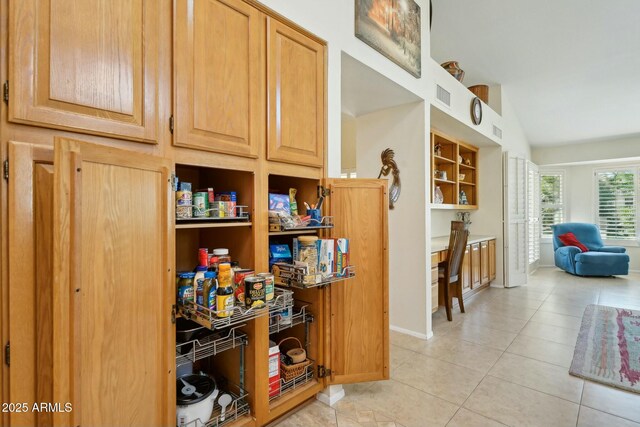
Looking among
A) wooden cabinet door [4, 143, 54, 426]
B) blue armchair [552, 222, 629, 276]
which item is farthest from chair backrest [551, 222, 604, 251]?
wooden cabinet door [4, 143, 54, 426]

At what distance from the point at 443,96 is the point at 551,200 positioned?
18.6ft

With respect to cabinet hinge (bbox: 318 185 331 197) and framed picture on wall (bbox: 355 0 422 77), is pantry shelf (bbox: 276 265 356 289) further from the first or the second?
framed picture on wall (bbox: 355 0 422 77)

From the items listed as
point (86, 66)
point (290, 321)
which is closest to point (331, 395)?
point (290, 321)

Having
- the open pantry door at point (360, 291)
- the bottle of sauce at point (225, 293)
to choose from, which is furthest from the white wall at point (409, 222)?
the bottle of sauce at point (225, 293)

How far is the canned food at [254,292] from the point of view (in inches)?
54.2

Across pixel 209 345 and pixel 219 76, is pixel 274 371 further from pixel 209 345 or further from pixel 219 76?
pixel 219 76

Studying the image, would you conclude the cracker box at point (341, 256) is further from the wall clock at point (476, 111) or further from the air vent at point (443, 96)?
the wall clock at point (476, 111)

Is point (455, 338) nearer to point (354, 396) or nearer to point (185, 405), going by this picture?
point (354, 396)

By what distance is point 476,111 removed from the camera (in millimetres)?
4066

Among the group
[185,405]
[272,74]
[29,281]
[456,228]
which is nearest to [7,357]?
[29,281]

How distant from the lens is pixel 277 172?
173cm

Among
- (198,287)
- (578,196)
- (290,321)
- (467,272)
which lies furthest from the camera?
(578,196)

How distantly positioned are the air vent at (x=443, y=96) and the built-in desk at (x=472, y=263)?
1.59 meters

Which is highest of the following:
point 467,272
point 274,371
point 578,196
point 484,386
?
point 578,196
